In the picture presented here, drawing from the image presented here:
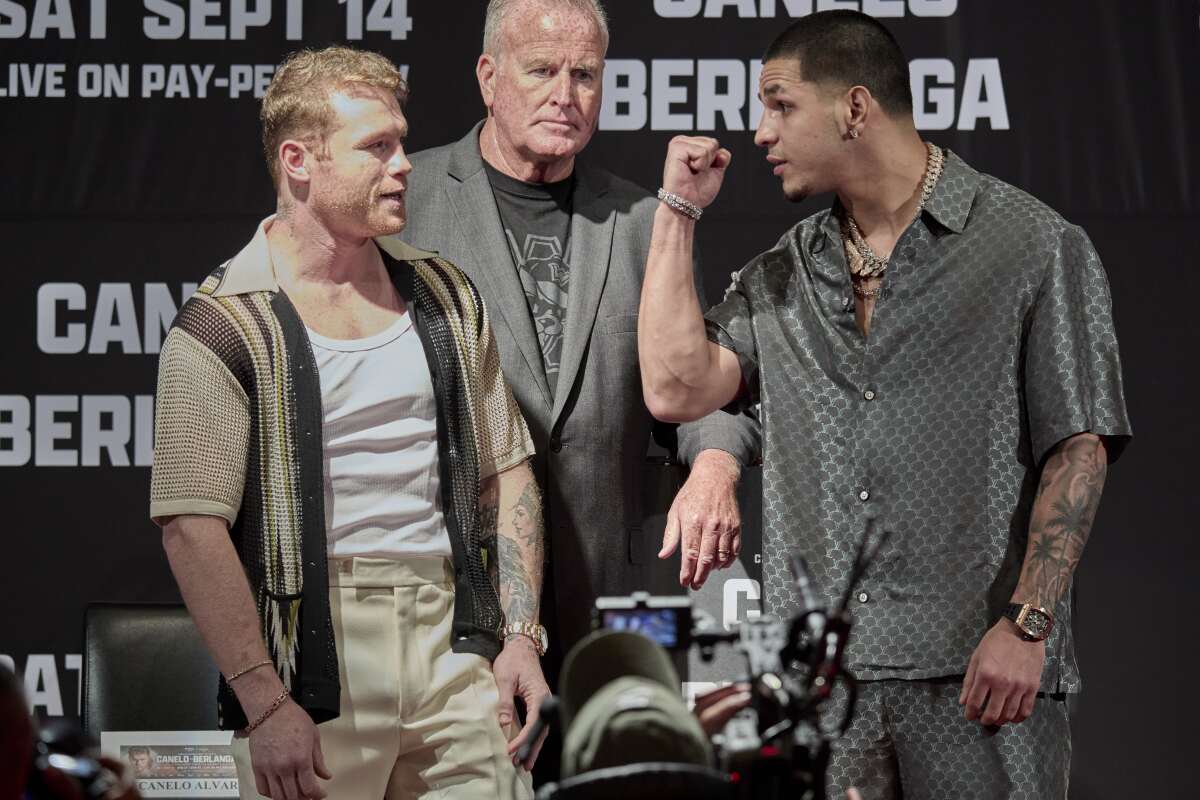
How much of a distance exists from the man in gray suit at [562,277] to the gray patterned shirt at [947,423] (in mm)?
438

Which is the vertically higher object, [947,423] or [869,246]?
[869,246]

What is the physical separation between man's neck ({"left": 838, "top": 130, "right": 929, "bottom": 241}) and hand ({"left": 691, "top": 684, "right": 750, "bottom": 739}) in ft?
4.46

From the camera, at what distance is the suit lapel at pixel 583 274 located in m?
3.13

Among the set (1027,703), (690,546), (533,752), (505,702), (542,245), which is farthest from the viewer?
(542,245)

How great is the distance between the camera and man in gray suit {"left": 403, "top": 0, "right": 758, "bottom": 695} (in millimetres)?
3141

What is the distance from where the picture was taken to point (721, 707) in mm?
1484

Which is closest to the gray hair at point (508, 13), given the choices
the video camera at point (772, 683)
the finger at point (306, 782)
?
the finger at point (306, 782)

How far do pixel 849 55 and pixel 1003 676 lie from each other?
3.53ft

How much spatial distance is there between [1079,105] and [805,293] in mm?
1933

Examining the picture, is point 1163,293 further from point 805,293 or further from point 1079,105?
point 805,293

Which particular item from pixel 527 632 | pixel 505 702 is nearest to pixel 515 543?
pixel 527 632

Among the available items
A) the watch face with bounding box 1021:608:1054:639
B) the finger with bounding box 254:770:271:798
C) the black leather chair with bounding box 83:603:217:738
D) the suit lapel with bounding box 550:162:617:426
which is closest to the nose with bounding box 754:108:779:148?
the suit lapel with bounding box 550:162:617:426

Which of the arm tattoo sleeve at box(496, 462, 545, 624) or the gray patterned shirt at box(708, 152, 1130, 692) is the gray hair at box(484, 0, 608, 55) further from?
the arm tattoo sleeve at box(496, 462, 545, 624)

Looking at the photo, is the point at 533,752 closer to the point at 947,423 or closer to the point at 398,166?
the point at 947,423
